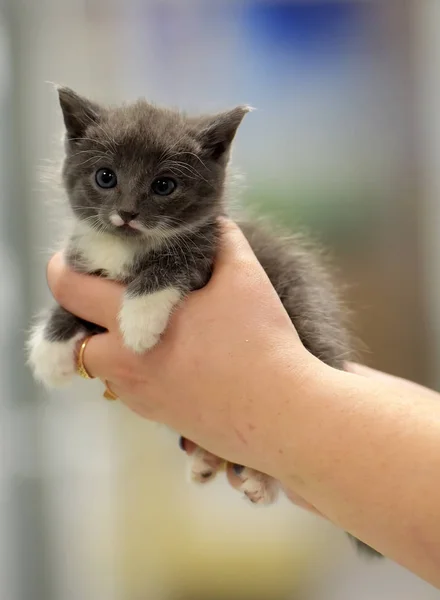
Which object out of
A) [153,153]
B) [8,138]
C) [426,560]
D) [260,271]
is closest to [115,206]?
[153,153]

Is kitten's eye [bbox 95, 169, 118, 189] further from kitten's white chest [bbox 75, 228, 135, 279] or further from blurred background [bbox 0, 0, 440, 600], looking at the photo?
blurred background [bbox 0, 0, 440, 600]

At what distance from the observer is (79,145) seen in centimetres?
123

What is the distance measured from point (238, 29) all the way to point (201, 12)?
0.15 m

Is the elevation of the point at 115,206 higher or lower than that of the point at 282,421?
higher

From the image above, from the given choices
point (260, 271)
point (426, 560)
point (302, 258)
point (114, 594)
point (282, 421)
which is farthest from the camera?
point (114, 594)

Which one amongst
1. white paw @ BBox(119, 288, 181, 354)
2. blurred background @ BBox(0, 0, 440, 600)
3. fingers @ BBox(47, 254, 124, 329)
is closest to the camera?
white paw @ BBox(119, 288, 181, 354)

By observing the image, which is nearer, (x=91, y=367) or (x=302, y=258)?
(x=91, y=367)

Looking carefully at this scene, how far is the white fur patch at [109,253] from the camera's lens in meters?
1.24

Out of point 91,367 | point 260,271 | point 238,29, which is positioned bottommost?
point 91,367

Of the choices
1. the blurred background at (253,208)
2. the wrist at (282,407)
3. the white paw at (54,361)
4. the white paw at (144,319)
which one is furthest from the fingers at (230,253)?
the blurred background at (253,208)


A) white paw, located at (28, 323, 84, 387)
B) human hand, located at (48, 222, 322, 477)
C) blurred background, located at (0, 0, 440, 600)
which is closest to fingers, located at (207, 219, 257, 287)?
human hand, located at (48, 222, 322, 477)

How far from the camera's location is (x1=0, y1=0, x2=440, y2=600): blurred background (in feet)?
6.97

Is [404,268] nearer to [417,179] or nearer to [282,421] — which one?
[417,179]

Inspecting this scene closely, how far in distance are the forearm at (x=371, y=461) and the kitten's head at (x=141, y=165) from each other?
482 mm
